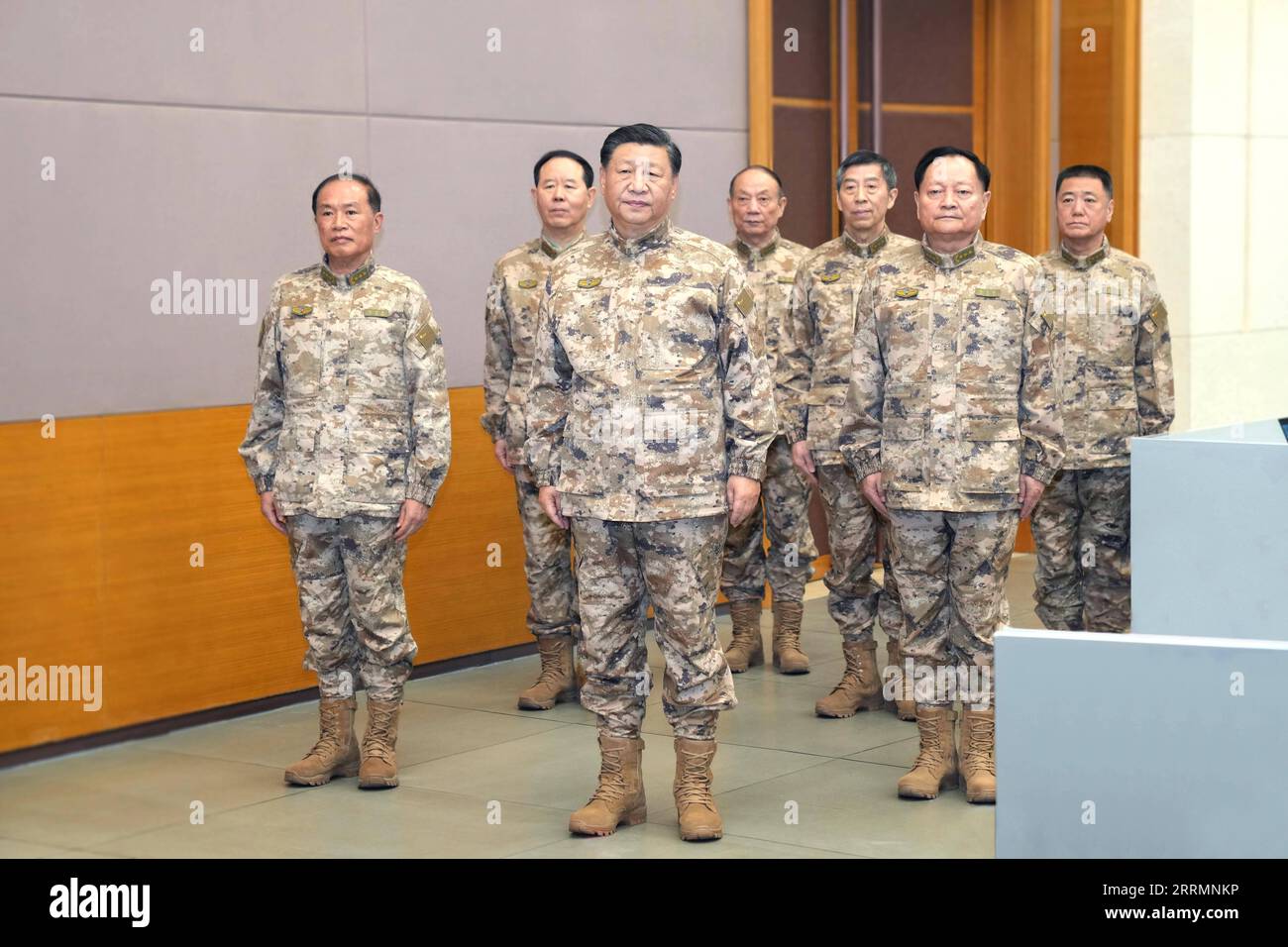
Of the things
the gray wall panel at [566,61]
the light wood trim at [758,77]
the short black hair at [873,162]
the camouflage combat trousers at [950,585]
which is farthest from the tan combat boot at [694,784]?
the light wood trim at [758,77]

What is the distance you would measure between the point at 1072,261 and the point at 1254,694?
11.3 feet

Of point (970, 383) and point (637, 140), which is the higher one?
point (637, 140)

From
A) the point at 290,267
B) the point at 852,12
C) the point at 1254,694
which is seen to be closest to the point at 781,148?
the point at 852,12

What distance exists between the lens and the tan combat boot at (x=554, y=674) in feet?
20.3

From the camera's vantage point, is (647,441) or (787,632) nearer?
(647,441)

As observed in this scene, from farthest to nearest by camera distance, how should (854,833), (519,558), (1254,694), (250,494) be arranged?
(519,558) → (250,494) → (854,833) → (1254,694)

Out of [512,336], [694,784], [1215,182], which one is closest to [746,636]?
[512,336]

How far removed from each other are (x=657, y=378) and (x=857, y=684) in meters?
2.01

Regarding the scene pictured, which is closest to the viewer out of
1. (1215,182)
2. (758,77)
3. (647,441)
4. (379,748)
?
(647,441)

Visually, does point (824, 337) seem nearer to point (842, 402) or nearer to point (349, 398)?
point (842, 402)

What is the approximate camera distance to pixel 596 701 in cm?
458

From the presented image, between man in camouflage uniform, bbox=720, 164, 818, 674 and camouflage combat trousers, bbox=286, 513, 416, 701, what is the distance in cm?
177

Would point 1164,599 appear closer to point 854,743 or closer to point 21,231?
point 854,743

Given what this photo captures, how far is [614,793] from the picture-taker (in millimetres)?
4562
